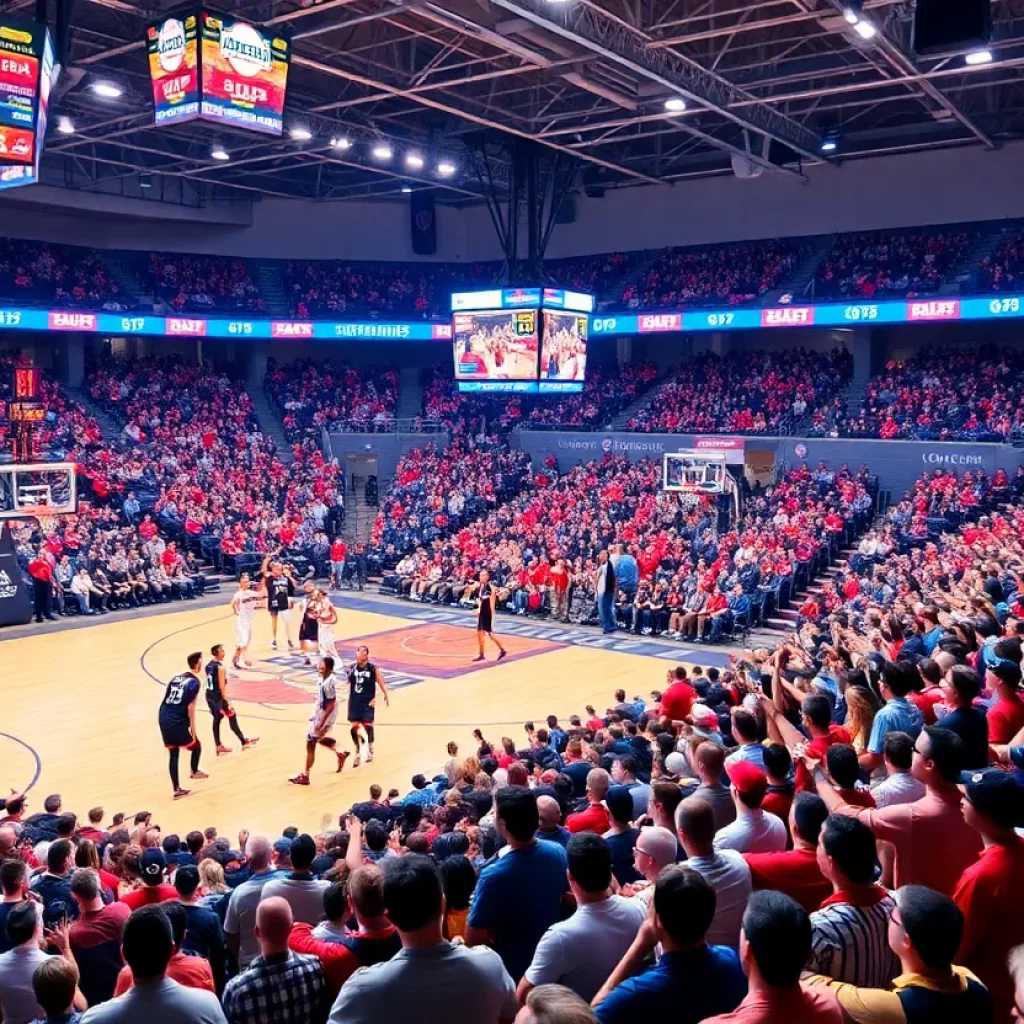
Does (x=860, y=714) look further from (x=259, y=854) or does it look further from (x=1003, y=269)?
(x=1003, y=269)

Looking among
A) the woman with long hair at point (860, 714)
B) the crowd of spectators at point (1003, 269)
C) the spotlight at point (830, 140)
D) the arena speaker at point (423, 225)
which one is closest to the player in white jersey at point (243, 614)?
the woman with long hair at point (860, 714)

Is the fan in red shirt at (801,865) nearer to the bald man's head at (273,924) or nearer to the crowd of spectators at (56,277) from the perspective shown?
the bald man's head at (273,924)

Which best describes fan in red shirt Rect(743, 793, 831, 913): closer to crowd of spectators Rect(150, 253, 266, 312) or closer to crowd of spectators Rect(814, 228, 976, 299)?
crowd of spectators Rect(814, 228, 976, 299)

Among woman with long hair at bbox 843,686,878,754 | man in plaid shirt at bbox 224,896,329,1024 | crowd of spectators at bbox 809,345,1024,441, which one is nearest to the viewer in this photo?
man in plaid shirt at bbox 224,896,329,1024

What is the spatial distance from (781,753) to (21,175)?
1183cm

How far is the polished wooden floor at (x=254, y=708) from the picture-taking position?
1253cm

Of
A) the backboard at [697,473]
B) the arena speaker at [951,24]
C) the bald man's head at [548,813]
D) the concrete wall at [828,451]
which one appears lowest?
the bald man's head at [548,813]

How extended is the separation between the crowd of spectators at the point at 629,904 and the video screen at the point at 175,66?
383 inches

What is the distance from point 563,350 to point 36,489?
1232cm

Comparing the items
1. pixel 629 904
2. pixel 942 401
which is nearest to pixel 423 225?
pixel 942 401

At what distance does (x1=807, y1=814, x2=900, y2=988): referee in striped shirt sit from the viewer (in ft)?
11.7

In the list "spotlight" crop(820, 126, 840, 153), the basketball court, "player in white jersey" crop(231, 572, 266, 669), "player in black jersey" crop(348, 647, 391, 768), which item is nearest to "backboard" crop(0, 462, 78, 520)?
the basketball court

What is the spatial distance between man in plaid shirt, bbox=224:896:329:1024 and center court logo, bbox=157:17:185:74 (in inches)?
506

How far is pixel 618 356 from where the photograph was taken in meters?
38.2
